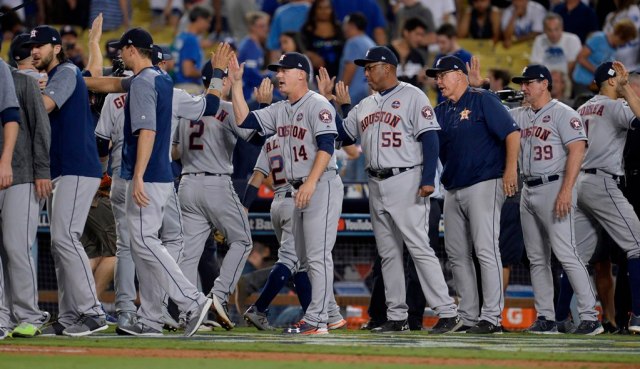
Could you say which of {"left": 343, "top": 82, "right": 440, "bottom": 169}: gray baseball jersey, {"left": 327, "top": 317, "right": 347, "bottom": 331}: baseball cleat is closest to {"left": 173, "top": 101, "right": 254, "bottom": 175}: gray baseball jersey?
{"left": 343, "top": 82, "right": 440, "bottom": 169}: gray baseball jersey

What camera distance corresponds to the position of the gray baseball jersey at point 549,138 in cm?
860

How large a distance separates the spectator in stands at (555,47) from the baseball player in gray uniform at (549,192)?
5112mm

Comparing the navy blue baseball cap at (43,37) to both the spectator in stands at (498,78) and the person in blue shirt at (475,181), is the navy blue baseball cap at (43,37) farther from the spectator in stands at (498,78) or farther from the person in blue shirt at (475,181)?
the spectator in stands at (498,78)

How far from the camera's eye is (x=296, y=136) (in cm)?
819

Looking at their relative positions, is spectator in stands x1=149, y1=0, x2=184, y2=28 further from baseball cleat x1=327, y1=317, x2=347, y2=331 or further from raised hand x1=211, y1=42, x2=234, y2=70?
raised hand x1=211, y1=42, x2=234, y2=70

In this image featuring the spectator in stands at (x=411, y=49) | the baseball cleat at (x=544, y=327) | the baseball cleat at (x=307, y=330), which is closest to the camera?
the baseball cleat at (x=307, y=330)

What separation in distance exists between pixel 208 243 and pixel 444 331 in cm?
217

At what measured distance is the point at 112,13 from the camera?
16.8 metres

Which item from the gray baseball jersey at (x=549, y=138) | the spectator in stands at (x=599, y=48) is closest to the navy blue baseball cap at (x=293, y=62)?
the gray baseball jersey at (x=549, y=138)

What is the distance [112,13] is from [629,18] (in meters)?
6.96

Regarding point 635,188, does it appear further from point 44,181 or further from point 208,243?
point 44,181

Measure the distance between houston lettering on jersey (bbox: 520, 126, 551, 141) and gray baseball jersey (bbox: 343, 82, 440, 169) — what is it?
3.00 ft

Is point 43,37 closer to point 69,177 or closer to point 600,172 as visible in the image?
point 69,177

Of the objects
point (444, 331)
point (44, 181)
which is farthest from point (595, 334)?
point (44, 181)
